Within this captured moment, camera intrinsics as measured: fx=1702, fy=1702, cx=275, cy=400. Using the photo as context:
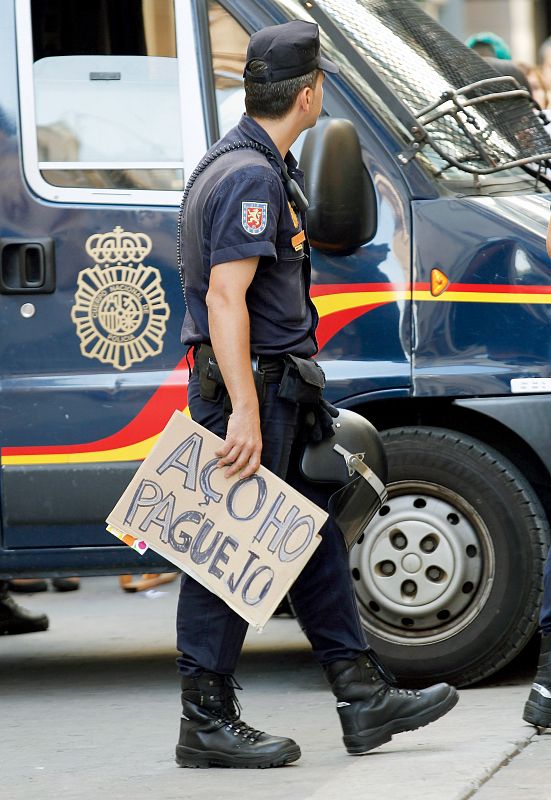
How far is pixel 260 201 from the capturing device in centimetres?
416

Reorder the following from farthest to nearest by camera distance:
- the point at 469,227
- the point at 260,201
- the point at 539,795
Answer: the point at 469,227 < the point at 260,201 < the point at 539,795

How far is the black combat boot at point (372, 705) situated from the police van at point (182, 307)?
816 mm

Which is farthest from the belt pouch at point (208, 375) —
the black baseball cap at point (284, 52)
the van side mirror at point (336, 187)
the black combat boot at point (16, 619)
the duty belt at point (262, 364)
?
the black combat boot at point (16, 619)

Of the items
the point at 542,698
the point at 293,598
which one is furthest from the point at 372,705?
the point at 542,698

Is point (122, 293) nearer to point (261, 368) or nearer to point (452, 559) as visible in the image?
point (261, 368)

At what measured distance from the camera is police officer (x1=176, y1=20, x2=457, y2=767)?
4.17m

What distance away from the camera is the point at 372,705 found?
14.3 feet

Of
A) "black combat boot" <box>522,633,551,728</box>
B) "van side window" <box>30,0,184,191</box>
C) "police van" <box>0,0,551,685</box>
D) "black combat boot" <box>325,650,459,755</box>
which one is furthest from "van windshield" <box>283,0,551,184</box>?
"black combat boot" <box>325,650,459,755</box>

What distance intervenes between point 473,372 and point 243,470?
3.87ft

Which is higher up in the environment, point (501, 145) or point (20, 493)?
point (501, 145)

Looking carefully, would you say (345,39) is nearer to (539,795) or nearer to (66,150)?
(66,150)

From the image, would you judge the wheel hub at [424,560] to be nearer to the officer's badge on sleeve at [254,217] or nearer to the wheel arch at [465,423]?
the wheel arch at [465,423]

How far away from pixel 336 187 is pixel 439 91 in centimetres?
69

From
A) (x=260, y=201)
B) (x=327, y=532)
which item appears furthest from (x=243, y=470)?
(x=260, y=201)
